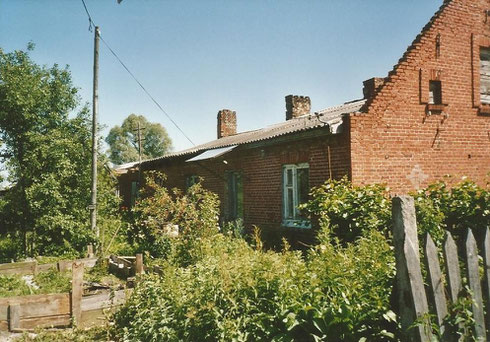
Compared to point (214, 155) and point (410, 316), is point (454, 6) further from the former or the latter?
point (410, 316)

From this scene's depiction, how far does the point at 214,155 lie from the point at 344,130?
4398 mm

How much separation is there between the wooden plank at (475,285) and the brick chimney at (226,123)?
19.1 m

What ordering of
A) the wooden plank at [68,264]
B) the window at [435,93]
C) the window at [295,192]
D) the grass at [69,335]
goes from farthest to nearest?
the window at [295,192] < the wooden plank at [68,264] < the window at [435,93] < the grass at [69,335]

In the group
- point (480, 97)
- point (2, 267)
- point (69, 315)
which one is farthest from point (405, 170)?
Answer: point (2, 267)

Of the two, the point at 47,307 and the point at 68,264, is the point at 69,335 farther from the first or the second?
the point at 68,264

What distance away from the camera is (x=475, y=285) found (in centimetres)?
255

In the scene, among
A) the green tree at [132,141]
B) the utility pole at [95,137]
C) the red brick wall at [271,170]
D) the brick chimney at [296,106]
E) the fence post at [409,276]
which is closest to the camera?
the fence post at [409,276]

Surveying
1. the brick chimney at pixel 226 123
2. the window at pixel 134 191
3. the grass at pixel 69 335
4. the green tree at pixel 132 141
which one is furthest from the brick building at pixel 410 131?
the green tree at pixel 132 141

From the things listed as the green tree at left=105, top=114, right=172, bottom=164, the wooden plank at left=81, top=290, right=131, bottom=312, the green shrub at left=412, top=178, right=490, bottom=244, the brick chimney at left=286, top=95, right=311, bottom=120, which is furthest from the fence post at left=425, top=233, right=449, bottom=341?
the green tree at left=105, top=114, right=172, bottom=164

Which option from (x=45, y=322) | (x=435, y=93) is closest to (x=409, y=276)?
(x=45, y=322)

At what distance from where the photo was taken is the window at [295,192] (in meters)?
9.43

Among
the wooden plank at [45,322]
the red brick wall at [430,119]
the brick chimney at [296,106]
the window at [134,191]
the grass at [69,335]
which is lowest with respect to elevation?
the grass at [69,335]

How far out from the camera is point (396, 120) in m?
8.40

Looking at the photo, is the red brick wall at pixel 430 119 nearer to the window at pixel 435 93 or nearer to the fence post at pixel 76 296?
the window at pixel 435 93
